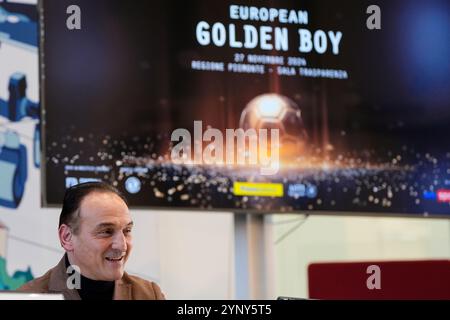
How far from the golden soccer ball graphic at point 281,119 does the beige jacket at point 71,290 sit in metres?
1.44

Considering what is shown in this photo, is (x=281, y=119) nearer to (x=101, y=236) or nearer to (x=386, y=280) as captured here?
(x=386, y=280)

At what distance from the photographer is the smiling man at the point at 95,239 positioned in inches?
90.0

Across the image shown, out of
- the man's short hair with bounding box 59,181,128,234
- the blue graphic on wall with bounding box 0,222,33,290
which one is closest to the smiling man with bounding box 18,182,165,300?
the man's short hair with bounding box 59,181,128,234

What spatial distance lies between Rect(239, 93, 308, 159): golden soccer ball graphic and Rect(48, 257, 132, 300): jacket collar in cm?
151

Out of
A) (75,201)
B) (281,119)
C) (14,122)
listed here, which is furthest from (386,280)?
(14,122)

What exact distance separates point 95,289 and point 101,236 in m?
0.13

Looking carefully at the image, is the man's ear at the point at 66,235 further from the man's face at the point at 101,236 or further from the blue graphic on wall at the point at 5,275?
the blue graphic on wall at the point at 5,275

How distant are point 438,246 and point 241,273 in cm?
266

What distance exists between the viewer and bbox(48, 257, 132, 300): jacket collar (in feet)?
7.03

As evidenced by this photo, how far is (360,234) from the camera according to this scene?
6180 millimetres

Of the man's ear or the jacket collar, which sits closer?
the jacket collar

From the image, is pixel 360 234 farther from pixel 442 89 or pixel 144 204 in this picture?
pixel 144 204

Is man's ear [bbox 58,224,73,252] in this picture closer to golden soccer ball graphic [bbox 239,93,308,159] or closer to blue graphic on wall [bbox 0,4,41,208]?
golden soccer ball graphic [bbox 239,93,308,159]

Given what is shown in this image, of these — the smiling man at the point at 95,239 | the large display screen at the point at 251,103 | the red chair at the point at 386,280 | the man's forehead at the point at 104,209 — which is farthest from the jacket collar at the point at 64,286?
the large display screen at the point at 251,103
